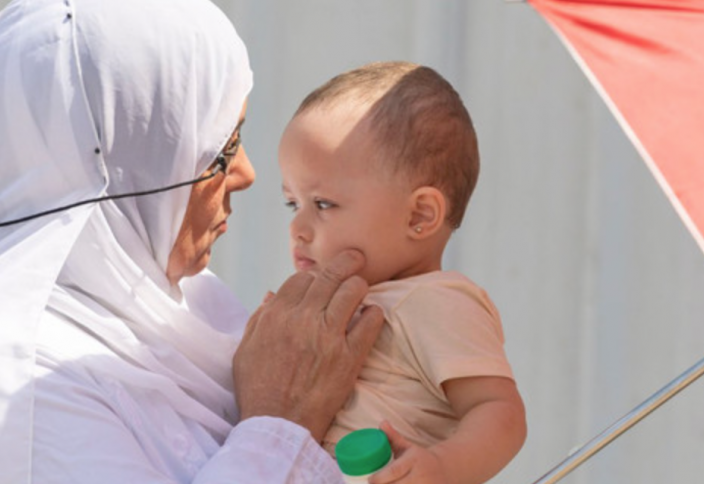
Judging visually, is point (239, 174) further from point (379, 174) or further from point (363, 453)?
point (363, 453)

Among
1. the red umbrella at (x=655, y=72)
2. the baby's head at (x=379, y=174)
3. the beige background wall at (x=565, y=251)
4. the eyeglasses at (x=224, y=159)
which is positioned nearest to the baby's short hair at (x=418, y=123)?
the baby's head at (x=379, y=174)

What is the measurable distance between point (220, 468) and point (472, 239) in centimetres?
203

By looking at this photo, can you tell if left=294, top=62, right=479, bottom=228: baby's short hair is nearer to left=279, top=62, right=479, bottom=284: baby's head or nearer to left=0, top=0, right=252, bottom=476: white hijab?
left=279, top=62, right=479, bottom=284: baby's head

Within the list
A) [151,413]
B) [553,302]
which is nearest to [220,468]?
[151,413]

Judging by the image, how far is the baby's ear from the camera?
204 cm

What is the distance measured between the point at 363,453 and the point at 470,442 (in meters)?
0.16

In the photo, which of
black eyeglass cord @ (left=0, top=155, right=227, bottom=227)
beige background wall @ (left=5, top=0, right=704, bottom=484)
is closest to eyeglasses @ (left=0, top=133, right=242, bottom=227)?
black eyeglass cord @ (left=0, top=155, right=227, bottom=227)

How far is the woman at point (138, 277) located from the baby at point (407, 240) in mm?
41

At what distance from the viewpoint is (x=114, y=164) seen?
2.02 m

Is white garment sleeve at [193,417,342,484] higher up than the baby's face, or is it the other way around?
the baby's face

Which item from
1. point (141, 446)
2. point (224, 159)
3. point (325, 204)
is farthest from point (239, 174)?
point (141, 446)

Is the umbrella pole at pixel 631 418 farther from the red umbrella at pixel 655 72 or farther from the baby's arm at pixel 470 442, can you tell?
Result: the red umbrella at pixel 655 72

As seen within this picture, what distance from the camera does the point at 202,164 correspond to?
6.88ft

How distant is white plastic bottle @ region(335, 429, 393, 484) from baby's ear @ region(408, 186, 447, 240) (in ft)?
1.12
